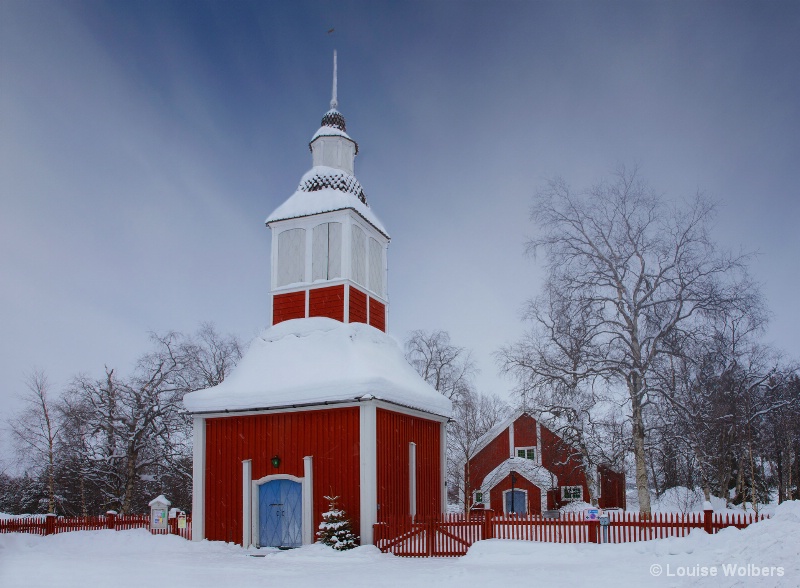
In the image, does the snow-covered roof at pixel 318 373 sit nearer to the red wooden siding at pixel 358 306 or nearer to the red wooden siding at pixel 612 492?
the red wooden siding at pixel 358 306

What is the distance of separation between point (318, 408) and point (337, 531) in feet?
10.2

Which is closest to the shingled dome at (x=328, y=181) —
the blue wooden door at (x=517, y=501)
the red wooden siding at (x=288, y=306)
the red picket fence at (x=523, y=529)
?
the red wooden siding at (x=288, y=306)

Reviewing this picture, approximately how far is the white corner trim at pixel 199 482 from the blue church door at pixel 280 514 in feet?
5.97

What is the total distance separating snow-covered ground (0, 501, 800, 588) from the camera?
1018 centimetres

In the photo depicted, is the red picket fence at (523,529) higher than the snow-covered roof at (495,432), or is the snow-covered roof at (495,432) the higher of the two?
the snow-covered roof at (495,432)

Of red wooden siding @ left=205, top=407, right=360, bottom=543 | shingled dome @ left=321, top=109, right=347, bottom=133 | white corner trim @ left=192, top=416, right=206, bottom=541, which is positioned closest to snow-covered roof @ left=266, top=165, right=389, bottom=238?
shingled dome @ left=321, top=109, right=347, bottom=133

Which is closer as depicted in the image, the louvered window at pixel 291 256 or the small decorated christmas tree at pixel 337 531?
the small decorated christmas tree at pixel 337 531

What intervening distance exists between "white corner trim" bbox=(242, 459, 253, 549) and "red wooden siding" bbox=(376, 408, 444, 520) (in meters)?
3.64

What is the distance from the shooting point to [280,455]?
61.1 feet

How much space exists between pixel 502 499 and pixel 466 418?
17.0 feet

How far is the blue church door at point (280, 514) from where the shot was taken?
59.7 ft

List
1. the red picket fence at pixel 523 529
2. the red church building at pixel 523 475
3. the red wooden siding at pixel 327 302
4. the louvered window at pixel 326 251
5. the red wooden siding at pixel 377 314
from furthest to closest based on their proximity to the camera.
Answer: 1. the red church building at pixel 523 475
2. the red wooden siding at pixel 377 314
3. the louvered window at pixel 326 251
4. the red wooden siding at pixel 327 302
5. the red picket fence at pixel 523 529

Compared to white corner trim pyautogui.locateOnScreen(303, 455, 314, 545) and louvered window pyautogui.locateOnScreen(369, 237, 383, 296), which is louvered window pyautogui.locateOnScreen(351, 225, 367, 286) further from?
white corner trim pyautogui.locateOnScreen(303, 455, 314, 545)

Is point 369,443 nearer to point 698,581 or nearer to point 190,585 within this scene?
point 190,585
